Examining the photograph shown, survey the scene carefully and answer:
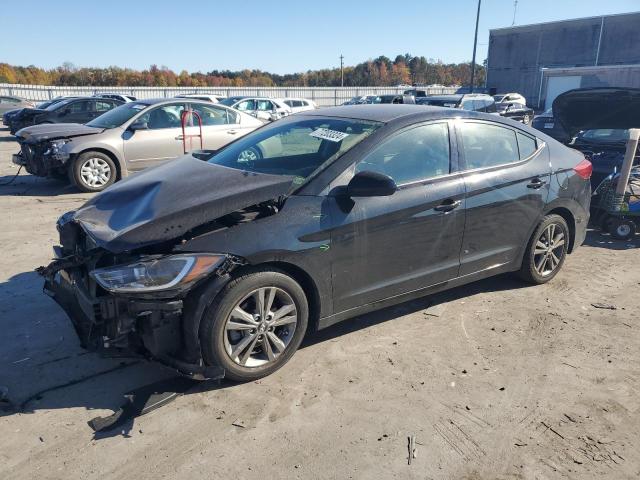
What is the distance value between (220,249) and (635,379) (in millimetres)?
2839

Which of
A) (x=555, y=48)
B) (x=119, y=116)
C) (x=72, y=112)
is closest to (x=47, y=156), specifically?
(x=119, y=116)

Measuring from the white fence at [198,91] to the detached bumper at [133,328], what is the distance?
1494 inches

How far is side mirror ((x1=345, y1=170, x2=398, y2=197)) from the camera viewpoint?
134 inches

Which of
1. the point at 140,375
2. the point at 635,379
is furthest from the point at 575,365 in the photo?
the point at 140,375

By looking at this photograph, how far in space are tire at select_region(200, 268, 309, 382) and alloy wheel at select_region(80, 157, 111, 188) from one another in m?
6.85

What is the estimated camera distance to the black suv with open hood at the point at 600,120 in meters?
7.02

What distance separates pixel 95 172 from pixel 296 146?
6.06m

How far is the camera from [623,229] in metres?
6.65

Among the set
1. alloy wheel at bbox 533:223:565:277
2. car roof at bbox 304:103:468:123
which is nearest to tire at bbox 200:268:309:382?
car roof at bbox 304:103:468:123

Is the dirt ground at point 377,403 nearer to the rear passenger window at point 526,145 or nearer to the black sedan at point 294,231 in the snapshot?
the black sedan at point 294,231

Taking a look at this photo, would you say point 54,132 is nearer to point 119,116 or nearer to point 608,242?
point 119,116

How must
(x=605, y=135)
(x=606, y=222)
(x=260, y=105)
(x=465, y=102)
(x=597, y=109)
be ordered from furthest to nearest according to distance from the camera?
(x=260, y=105)
(x=465, y=102)
(x=605, y=135)
(x=597, y=109)
(x=606, y=222)

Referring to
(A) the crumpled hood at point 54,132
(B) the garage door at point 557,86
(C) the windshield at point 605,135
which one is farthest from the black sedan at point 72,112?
(B) the garage door at point 557,86

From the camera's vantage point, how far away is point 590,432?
9.62 feet
